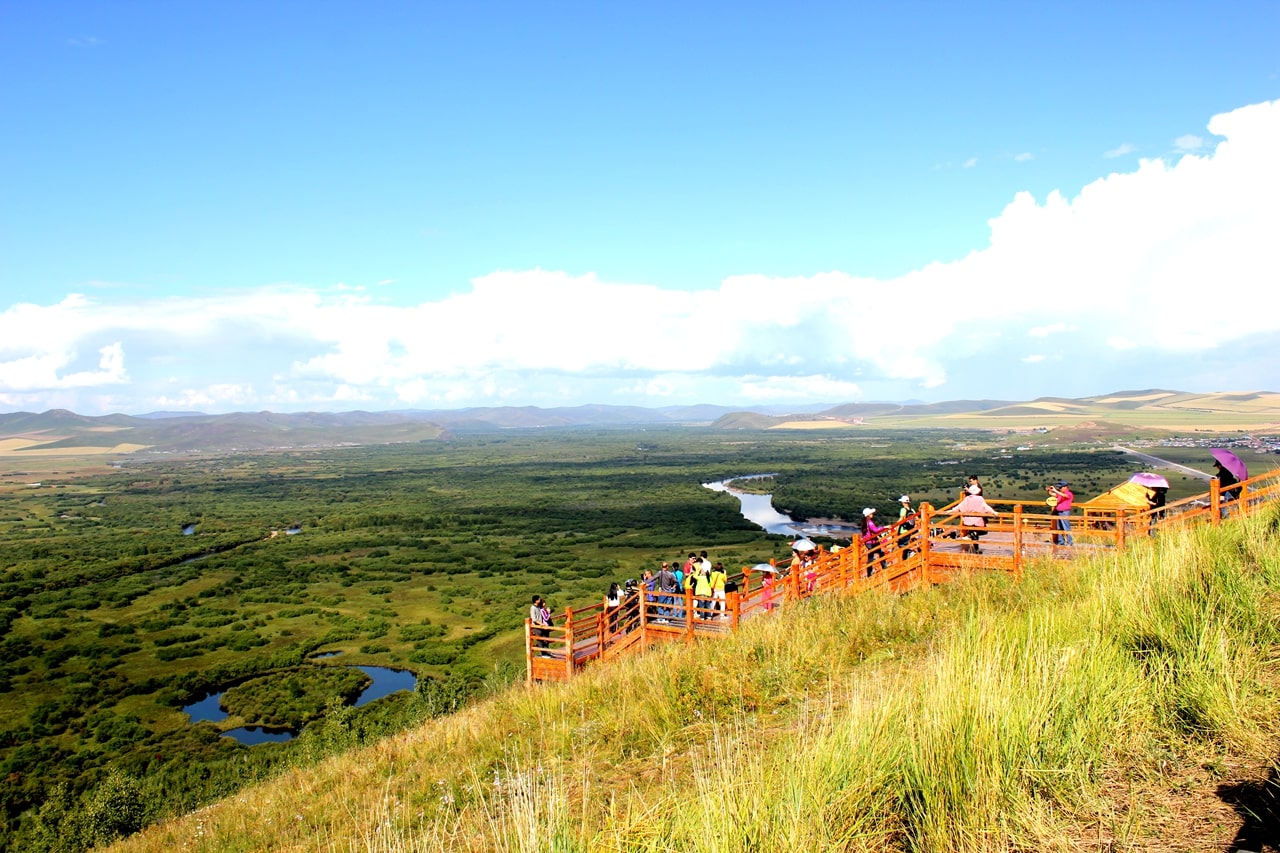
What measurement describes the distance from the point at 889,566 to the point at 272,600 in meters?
53.6

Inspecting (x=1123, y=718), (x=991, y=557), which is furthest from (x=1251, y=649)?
(x=991, y=557)

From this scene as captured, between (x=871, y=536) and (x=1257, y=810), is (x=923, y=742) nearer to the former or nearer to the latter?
(x=1257, y=810)

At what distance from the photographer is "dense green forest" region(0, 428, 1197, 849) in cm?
2747

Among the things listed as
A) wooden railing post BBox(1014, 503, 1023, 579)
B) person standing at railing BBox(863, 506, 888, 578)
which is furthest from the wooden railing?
person standing at railing BBox(863, 506, 888, 578)

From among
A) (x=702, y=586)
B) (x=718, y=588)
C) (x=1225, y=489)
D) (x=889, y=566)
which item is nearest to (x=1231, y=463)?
(x=1225, y=489)

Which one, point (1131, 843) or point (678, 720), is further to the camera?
point (678, 720)

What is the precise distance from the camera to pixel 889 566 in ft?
45.9

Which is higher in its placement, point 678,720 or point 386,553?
point 678,720

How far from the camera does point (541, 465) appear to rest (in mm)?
198125

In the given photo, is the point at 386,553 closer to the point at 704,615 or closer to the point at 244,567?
the point at 244,567

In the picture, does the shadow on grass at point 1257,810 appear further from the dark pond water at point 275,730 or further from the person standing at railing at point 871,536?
the dark pond water at point 275,730

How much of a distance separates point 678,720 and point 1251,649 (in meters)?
4.96

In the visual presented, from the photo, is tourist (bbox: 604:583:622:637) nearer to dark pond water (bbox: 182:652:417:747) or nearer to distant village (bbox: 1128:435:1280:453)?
dark pond water (bbox: 182:652:417:747)

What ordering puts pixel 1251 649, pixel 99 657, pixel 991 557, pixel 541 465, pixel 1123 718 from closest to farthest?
1. pixel 1123 718
2. pixel 1251 649
3. pixel 991 557
4. pixel 99 657
5. pixel 541 465
